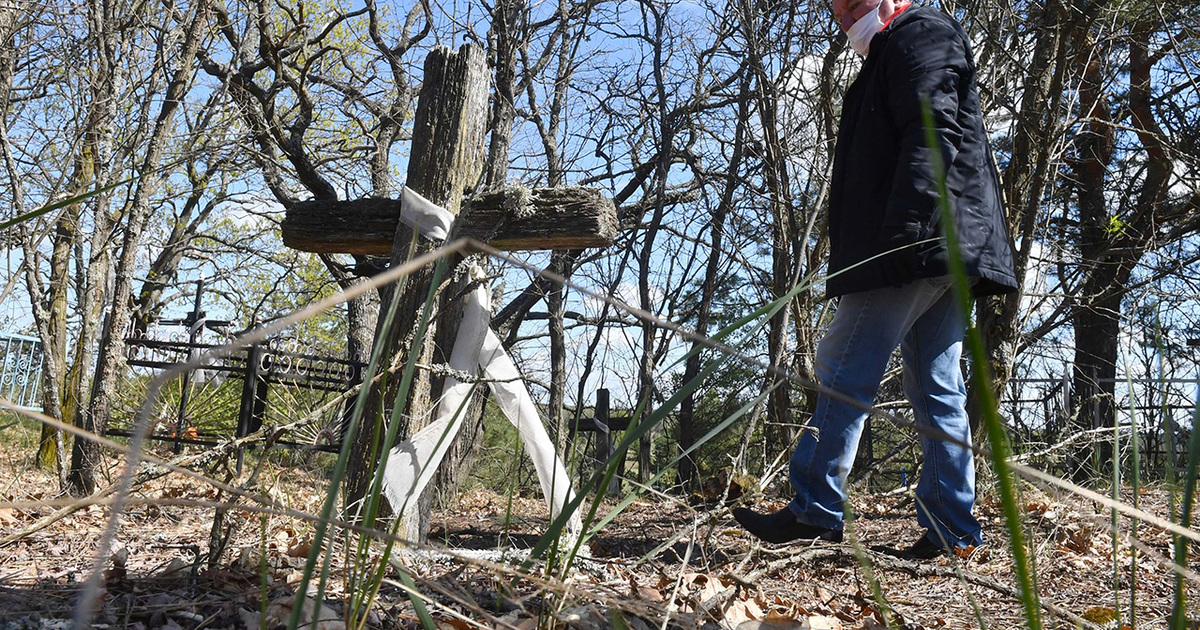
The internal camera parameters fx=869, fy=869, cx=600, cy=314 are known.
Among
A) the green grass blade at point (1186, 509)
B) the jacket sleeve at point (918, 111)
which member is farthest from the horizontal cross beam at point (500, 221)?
the green grass blade at point (1186, 509)

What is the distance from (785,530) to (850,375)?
518 millimetres

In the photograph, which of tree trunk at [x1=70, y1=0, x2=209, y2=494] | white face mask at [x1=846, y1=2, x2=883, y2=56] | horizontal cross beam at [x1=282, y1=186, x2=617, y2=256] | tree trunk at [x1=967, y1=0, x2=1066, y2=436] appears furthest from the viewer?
tree trunk at [x1=70, y1=0, x2=209, y2=494]

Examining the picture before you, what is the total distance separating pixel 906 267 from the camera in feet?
8.27

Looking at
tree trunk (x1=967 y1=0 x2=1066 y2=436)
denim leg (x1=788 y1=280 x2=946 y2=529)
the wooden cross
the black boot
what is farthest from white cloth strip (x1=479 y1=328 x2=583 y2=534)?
tree trunk (x1=967 y1=0 x2=1066 y2=436)

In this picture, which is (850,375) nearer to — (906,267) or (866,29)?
(906,267)

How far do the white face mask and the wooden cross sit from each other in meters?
1.01

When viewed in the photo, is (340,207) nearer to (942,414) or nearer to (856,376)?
(856,376)

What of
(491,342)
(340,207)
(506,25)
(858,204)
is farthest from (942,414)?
(506,25)

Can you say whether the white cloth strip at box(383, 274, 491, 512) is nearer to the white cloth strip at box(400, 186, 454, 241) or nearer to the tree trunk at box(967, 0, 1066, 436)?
the white cloth strip at box(400, 186, 454, 241)

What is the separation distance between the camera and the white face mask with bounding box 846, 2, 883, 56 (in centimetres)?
287

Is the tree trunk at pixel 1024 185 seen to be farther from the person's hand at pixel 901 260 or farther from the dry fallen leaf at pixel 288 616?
the dry fallen leaf at pixel 288 616

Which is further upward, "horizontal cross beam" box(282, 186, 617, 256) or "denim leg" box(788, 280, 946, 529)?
"horizontal cross beam" box(282, 186, 617, 256)

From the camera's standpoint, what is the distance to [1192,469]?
0.72 meters

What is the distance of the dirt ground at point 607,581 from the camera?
5.03ft
